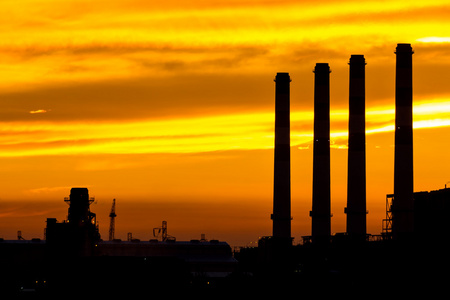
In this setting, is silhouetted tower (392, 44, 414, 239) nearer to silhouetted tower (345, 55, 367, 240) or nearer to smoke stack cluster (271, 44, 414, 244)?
smoke stack cluster (271, 44, 414, 244)

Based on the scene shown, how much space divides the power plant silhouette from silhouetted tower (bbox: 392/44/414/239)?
0.09 metres

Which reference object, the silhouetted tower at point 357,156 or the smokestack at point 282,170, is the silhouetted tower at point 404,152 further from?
the smokestack at point 282,170

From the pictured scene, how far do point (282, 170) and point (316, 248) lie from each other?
850cm

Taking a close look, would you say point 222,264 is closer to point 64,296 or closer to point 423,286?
point 64,296

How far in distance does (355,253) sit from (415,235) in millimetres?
5882

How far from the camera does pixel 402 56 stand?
9875 centimetres

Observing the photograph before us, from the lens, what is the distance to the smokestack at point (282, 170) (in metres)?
109

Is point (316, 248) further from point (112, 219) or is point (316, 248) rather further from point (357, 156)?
point (112, 219)

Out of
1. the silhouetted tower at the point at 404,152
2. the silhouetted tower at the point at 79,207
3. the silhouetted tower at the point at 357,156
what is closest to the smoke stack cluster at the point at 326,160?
the silhouetted tower at the point at 357,156

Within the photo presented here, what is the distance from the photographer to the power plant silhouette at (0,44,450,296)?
87.1 meters

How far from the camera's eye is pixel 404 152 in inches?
3792

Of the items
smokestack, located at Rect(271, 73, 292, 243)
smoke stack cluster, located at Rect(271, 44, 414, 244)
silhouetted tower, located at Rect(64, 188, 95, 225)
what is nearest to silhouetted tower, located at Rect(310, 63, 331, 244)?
smoke stack cluster, located at Rect(271, 44, 414, 244)

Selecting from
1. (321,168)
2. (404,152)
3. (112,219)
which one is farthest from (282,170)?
(112,219)

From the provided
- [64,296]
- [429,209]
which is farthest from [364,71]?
[64,296]
